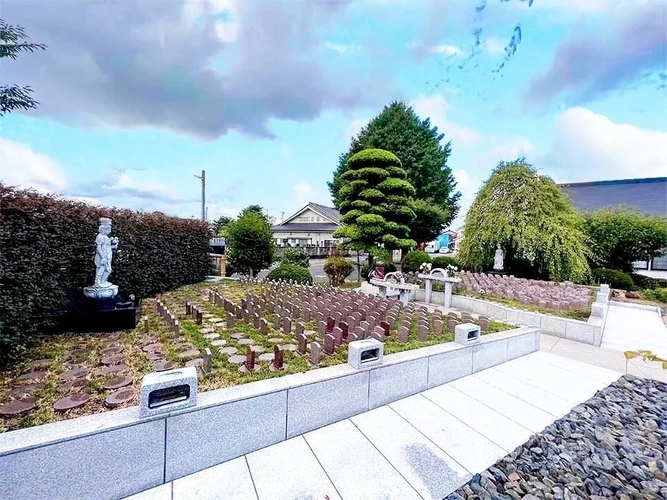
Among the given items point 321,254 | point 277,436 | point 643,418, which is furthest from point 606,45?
point 321,254

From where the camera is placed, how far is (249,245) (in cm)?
1149

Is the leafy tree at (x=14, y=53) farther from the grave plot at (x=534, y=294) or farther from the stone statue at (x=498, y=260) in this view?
the stone statue at (x=498, y=260)

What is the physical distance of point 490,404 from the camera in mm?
3273

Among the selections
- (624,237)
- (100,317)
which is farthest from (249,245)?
(624,237)

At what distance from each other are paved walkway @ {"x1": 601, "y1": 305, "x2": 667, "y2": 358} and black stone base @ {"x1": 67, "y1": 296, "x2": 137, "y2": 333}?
8.53 metres

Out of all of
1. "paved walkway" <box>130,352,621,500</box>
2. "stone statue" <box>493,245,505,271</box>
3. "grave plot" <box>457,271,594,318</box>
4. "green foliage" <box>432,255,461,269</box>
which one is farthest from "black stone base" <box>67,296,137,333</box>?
"stone statue" <box>493,245,505,271</box>

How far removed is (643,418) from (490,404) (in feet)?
4.91

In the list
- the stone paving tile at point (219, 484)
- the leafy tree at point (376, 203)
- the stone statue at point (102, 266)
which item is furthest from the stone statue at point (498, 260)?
the stone statue at point (102, 266)

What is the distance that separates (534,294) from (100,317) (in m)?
9.87

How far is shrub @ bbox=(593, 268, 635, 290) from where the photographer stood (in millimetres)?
11742

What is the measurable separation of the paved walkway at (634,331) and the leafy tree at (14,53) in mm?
10751

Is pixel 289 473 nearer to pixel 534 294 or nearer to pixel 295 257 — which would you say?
pixel 534 294

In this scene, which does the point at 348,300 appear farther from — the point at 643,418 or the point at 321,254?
the point at 321,254

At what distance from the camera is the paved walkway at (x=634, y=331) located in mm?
5559
